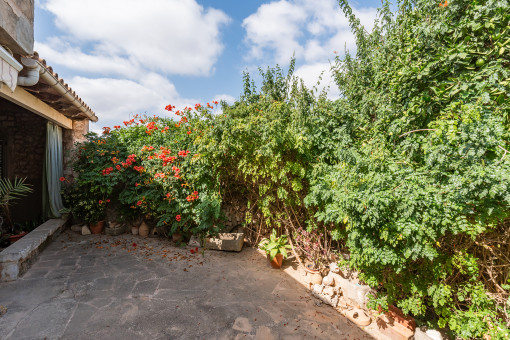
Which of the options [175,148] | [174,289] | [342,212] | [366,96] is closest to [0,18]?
[175,148]

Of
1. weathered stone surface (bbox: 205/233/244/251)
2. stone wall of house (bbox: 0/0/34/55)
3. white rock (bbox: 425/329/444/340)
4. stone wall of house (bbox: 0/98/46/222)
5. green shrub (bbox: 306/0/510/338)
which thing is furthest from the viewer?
stone wall of house (bbox: 0/98/46/222)

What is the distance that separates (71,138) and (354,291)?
8.57 metres

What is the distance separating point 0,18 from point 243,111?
4.07 meters

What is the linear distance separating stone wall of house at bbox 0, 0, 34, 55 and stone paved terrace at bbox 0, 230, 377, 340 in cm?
341

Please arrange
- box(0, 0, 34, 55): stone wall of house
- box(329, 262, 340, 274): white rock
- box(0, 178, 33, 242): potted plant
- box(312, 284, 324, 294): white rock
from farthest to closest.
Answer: box(0, 178, 33, 242): potted plant, box(329, 262, 340, 274): white rock, box(312, 284, 324, 294): white rock, box(0, 0, 34, 55): stone wall of house

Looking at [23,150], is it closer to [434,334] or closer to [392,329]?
[392,329]

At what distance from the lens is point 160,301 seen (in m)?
3.36

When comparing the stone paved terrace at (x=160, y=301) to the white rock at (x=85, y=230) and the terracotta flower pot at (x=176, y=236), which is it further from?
the white rock at (x=85, y=230)

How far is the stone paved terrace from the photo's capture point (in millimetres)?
2793

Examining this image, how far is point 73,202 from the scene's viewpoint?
619 cm

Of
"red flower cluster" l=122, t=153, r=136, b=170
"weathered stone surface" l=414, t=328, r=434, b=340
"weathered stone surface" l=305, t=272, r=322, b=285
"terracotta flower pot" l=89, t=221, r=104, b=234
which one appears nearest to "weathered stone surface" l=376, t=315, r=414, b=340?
"weathered stone surface" l=414, t=328, r=434, b=340

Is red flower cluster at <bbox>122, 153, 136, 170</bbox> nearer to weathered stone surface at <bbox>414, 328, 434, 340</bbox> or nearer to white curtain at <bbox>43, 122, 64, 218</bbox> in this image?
white curtain at <bbox>43, 122, 64, 218</bbox>

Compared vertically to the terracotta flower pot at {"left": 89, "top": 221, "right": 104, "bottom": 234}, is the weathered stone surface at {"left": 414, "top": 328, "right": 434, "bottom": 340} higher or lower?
lower

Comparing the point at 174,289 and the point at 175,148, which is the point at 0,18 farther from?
the point at 174,289
